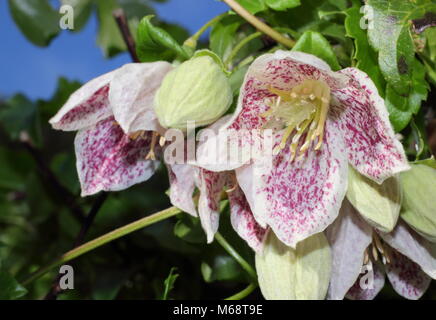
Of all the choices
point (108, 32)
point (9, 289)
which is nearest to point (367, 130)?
point (9, 289)

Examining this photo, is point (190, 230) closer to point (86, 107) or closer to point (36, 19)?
point (86, 107)

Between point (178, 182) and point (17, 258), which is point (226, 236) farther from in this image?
point (17, 258)

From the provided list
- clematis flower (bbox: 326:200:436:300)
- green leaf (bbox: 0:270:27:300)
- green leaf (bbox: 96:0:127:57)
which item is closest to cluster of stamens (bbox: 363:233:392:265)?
clematis flower (bbox: 326:200:436:300)

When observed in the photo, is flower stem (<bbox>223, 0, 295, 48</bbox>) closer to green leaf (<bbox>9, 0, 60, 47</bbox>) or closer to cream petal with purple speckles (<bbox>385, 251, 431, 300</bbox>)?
cream petal with purple speckles (<bbox>385, 251, 431, 300</bbox>)

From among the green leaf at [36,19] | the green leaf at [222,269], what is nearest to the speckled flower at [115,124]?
the green leaf at [222,269]
